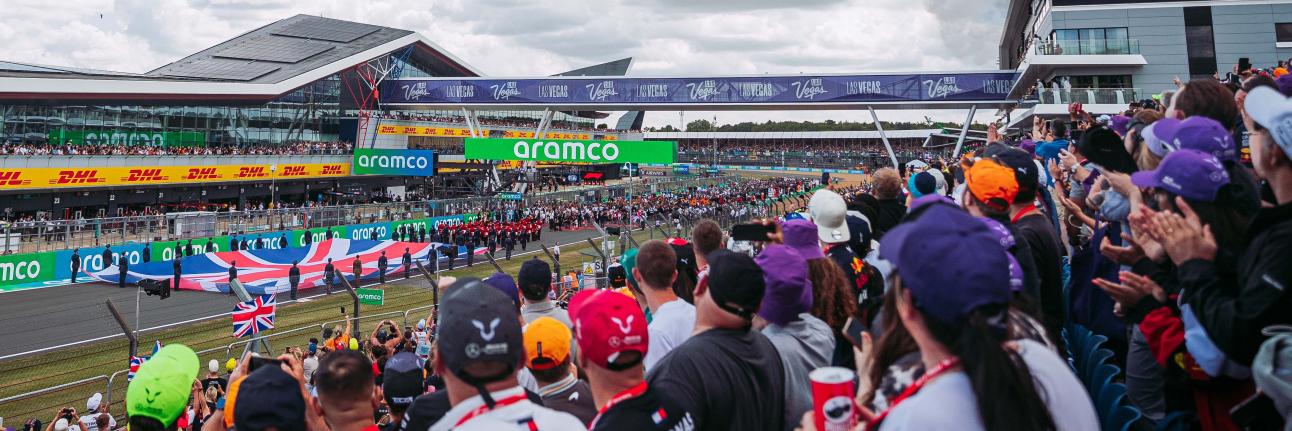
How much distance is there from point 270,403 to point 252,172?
138 feet

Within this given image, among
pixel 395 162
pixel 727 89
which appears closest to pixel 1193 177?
pixel 727 89

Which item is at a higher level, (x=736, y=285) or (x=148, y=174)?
(x=148, y=174)

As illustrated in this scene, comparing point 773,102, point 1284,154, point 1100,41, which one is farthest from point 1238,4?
point 1284,154

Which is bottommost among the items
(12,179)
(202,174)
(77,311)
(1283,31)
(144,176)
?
(77,311)

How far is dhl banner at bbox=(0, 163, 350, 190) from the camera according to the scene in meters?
30.4

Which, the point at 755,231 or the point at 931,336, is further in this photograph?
the point at 755,231

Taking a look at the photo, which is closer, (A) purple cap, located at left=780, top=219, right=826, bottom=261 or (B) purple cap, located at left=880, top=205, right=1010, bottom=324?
(B) purple cap, located at left=880, top=205, right=1010, bottom=324

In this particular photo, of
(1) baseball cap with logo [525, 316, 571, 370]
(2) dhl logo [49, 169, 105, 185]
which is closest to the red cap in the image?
(1) baseball cap with logo [525, 316, 571, 370]

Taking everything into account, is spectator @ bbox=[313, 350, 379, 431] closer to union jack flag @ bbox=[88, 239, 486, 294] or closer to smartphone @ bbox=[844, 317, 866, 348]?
smartphone @ bbox=[844, 317, 866, 348]

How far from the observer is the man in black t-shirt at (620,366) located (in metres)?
2.27

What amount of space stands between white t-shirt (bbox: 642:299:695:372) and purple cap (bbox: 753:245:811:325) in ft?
1.82

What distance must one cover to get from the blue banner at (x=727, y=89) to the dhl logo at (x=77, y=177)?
49.3ft

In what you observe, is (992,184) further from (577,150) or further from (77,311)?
(577,150)

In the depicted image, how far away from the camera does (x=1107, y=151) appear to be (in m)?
3.95
